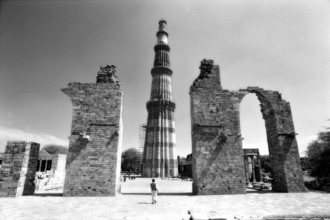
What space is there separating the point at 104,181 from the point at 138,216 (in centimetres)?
461

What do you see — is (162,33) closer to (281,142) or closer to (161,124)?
(161,124)

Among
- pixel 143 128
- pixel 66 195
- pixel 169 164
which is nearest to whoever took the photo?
pixel 66 195

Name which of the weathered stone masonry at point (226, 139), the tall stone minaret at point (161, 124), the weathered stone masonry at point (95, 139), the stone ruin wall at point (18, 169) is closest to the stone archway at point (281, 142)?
the weathered stone masonry at point (226, 139)

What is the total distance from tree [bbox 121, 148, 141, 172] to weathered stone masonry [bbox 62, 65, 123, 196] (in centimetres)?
4366

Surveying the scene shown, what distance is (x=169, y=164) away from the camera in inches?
1122

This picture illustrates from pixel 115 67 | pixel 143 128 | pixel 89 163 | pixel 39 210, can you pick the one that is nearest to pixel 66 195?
pixel 89 163

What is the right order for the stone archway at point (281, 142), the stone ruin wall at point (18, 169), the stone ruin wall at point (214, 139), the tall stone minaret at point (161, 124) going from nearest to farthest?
1. the stone ruin wall at point (18, 169)
2. the stone ruin wall at point (214, 139)
3. the stone archway at point (281, 142)
4. the tall stone minaret at point (161, 124)

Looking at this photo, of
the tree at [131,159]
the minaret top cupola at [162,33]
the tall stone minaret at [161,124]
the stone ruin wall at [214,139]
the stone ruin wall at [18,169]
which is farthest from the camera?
the tree at [131,159]

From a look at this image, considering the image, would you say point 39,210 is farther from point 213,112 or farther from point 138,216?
point 213,112

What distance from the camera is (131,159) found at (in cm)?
5188

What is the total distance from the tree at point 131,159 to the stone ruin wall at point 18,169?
43038mm

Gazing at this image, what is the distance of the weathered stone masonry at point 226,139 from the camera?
977cm

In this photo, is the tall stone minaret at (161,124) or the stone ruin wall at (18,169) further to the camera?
the tall stone minaret at (161,124)

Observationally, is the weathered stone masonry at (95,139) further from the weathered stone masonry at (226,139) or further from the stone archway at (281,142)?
the stone archway at (281,142)
